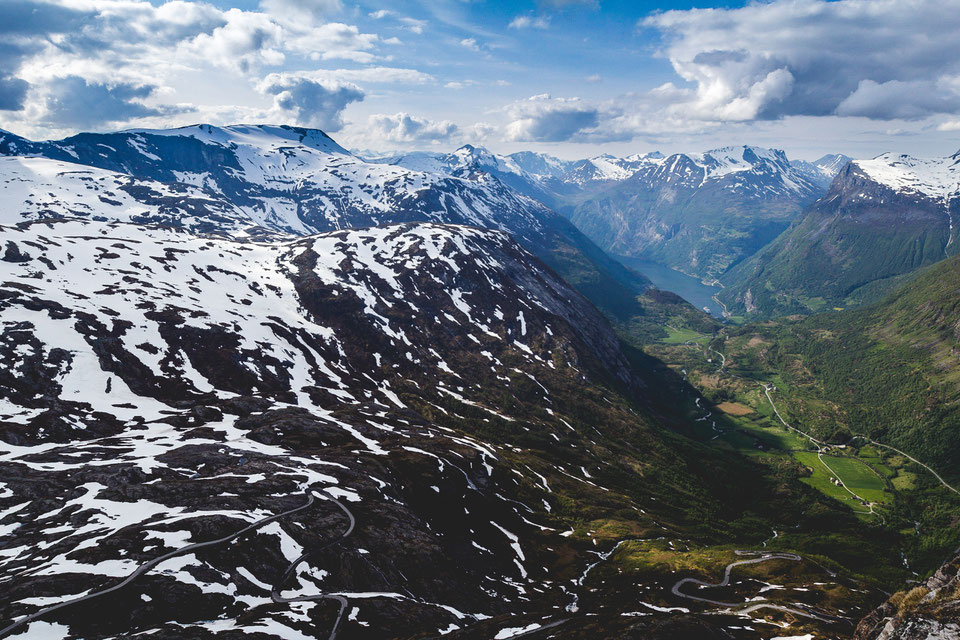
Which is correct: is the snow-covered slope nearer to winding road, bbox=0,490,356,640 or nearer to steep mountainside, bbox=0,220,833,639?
steep mountainside, bbox=0,220,833,639

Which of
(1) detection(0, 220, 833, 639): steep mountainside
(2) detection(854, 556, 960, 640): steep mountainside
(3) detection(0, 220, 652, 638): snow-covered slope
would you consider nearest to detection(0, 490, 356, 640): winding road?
(1) detection(0, 220, 833, 639): steep mountainside

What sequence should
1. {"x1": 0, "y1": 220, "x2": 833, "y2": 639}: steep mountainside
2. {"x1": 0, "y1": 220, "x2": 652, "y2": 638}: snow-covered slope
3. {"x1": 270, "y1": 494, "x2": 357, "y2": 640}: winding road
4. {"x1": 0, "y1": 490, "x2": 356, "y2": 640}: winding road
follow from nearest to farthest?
{"x1": 0, "y1": 490, "x2": 356, "y2": 640}: winding road
{"x1": 0, "y1": 220, "x2": 833, "y2": 639}: steep mountainside
{"x1": 0, "y1": 220, "x2": 652, "y2": 638}: snow-covered slope
{"x1": 270, "y1": 494, "x2": 357, "y2": 640}: winding road

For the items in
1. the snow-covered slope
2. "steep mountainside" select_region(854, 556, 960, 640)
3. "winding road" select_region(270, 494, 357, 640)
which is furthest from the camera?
"winding road" select_region(270, 494, 357, 640)

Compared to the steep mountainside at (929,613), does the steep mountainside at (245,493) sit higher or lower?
lower

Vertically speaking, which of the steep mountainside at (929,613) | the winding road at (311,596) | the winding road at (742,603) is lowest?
the winding road at (742,603)

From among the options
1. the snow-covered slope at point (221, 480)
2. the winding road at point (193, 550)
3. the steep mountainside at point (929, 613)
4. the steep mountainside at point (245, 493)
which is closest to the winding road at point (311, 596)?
the winding road at point (193, 550)

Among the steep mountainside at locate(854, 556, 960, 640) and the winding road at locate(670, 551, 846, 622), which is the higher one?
the steep mountainside at locate(854, 556, 960, 640)

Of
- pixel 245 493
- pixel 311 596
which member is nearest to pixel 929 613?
pixel 311 596

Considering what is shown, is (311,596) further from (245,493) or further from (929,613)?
(929,613)

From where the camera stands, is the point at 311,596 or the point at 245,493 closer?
the point at 311,596

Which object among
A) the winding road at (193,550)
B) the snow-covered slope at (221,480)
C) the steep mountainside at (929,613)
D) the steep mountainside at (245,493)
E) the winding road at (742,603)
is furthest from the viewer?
the winding road at (742,603)

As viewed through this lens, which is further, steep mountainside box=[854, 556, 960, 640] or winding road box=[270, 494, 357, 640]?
winding road box=[270, 494, 357, 640]

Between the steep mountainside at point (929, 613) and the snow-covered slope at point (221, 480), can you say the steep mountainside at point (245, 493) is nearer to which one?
the snow-covered slope at point (221, 480)
